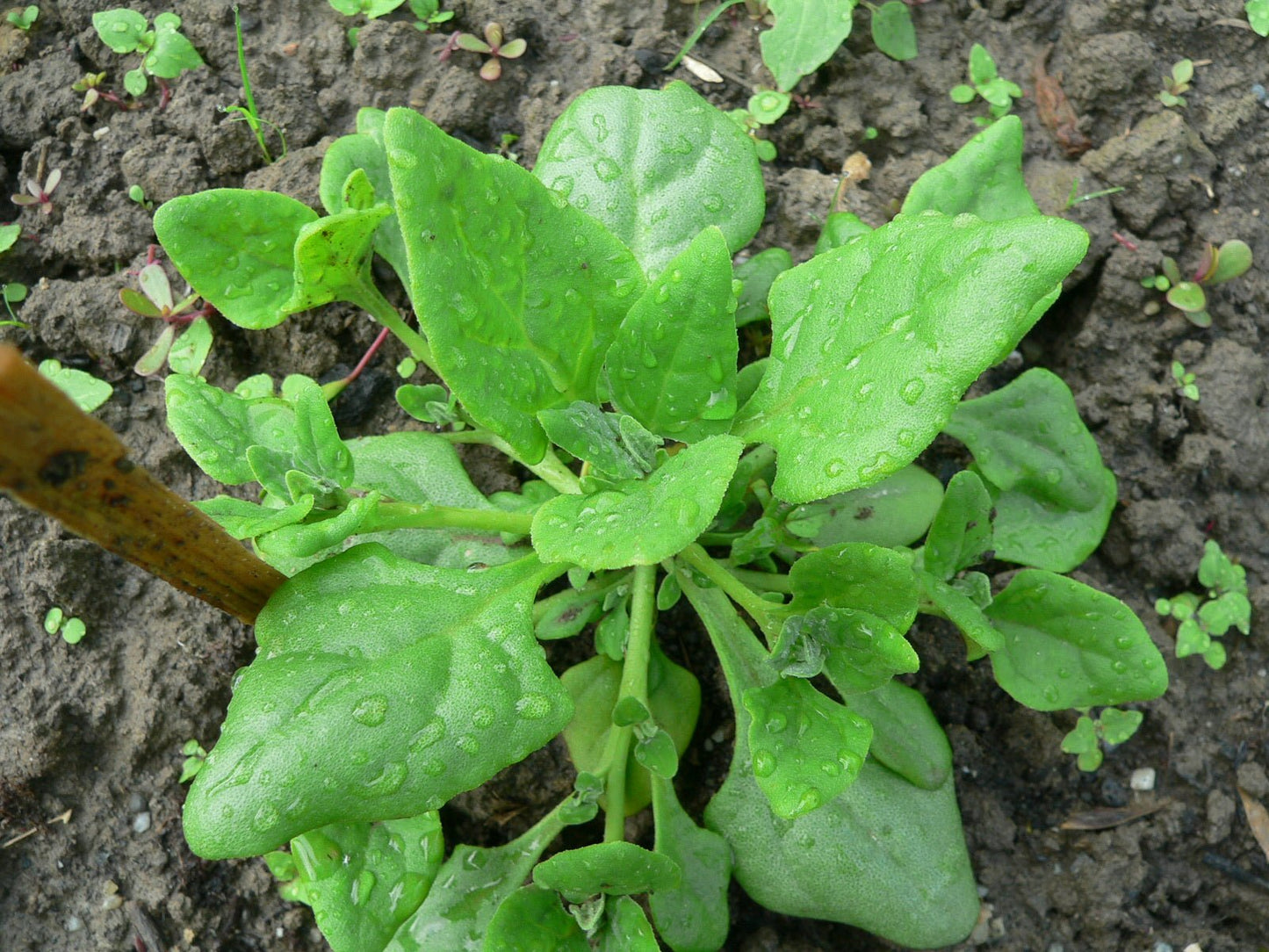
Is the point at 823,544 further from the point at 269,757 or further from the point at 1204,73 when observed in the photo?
the point at 1204,73

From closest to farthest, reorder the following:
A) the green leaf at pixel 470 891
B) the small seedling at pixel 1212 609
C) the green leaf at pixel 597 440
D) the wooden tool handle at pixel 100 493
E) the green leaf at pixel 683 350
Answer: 1. the wooden tool handle at pixel 100 493
2. the green leaf at pixel 683 350
3. the green leaf at pixel 597 440
4. the green leaf at pixel 470 891
5. the small seedling at pixel 1212 609

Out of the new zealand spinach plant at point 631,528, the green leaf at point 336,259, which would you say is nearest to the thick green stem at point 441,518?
the new zealand spinach plant at point 631,528

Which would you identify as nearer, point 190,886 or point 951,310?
point 951,310

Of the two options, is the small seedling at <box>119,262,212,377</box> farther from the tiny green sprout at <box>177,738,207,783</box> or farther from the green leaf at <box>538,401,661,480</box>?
the green leaf at <box>538,401,661,480</box>

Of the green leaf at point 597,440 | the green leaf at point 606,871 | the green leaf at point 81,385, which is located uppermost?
the green leaf at point 597,440

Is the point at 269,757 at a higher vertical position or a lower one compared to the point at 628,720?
higher

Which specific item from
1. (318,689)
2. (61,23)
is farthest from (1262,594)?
(61,23)

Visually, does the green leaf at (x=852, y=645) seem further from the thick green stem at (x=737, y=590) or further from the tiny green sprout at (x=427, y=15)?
the tiny green sprout at (x=427, y=15)
